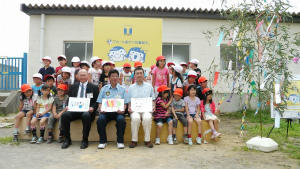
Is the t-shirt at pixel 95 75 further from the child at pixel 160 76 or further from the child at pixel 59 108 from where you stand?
the child at pixel 160 76

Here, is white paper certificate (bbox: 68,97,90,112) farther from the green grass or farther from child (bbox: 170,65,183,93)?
the green grass

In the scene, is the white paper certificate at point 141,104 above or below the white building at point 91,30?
below

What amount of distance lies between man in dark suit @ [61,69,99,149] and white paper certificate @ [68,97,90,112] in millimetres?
88

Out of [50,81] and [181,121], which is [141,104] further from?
[50,81]

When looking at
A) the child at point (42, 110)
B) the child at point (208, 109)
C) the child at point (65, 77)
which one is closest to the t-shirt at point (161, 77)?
the child at point (208, 109)

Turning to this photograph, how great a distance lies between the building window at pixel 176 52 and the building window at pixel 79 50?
2848 millimetres

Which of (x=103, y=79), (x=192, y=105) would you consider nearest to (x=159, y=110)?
(x=192, y=105)

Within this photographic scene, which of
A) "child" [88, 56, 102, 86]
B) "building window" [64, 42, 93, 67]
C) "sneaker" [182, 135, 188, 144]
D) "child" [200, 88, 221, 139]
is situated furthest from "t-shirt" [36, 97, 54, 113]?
"building window" [64, 42, 93, 67]

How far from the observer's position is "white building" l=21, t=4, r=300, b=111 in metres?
9.61

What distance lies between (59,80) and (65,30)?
4.28 meters

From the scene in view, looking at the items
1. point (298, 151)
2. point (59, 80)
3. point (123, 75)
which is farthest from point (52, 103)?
point (298, 151)

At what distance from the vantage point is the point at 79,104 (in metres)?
5.16

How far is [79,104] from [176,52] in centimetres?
558

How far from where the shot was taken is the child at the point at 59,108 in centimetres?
524
